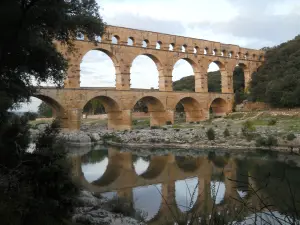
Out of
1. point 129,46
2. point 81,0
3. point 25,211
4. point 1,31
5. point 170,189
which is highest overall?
point 129,46

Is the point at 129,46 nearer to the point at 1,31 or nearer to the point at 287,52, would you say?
the point at 287,52

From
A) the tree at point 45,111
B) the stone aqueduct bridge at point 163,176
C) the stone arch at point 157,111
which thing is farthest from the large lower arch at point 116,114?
the tree at point 45,111

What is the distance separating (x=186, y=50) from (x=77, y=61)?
11.4 m

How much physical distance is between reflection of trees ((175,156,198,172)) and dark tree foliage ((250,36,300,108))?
16.2 m

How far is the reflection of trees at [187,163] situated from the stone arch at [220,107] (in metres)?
20.0

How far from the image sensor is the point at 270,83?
2983cm

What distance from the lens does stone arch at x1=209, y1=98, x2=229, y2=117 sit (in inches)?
1315

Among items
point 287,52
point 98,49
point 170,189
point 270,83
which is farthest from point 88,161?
point 287,52

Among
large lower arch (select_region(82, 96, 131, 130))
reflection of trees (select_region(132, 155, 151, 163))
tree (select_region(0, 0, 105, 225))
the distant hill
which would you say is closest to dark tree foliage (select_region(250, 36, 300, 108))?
the distant hill

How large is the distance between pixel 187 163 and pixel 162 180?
8.69 ft

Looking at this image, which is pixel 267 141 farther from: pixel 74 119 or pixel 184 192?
pixel 74 119

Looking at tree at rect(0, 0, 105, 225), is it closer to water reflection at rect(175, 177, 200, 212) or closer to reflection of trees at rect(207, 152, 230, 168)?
water reflection at rect(175, 177, 200, 212)

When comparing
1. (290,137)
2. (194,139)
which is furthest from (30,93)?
(194,139)

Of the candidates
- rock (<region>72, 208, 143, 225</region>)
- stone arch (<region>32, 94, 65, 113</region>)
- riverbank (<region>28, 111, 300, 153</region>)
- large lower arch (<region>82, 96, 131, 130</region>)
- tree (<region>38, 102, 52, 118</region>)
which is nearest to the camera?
rock (<region>72, 208, 143, 225</region>)
